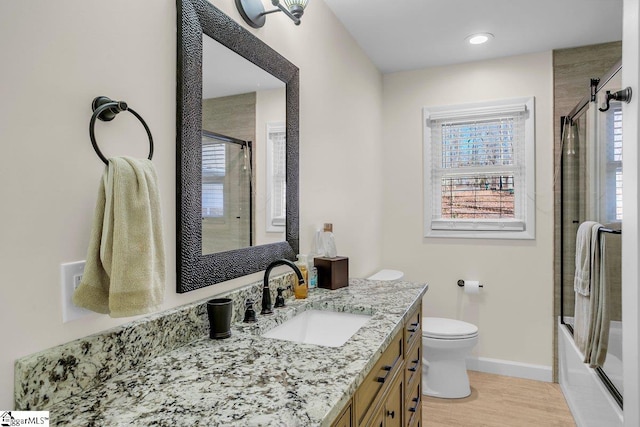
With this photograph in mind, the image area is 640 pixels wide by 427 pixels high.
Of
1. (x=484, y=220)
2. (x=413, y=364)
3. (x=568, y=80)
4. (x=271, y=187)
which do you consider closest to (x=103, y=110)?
(x=271, y=187)

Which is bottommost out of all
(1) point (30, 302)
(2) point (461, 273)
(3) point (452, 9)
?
(2) point (461, 273)

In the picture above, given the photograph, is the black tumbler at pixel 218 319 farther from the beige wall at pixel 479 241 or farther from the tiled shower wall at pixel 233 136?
the beige wall at pixel 479 241

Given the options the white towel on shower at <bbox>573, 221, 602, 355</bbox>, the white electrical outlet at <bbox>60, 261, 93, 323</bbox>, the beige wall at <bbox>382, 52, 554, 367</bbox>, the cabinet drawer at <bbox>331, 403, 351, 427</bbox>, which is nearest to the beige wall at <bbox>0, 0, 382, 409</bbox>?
the white electrical outlet at <bbox>60, 261, 93, 323</bbox>

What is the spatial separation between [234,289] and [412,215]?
225 centimetres

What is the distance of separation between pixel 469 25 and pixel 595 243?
1.56m

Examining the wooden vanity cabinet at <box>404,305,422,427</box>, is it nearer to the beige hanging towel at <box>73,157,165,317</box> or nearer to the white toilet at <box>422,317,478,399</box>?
the white toilet at <box>422,317,478,399</box>

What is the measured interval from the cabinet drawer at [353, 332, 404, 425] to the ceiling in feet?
5.84

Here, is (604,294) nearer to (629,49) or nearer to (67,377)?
(629,49)

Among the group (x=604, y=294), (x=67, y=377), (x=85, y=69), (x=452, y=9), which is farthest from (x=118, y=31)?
(x=604, y=294)

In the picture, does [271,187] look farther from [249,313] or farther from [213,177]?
[249,313]

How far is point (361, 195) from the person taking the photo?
2971mm

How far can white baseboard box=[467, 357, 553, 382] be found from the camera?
3.01 metres

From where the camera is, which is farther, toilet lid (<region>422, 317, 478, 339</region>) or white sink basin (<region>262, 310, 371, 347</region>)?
toilet lid (<region>422, 317, 478, 339</region>)

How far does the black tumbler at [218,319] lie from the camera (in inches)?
48.0
